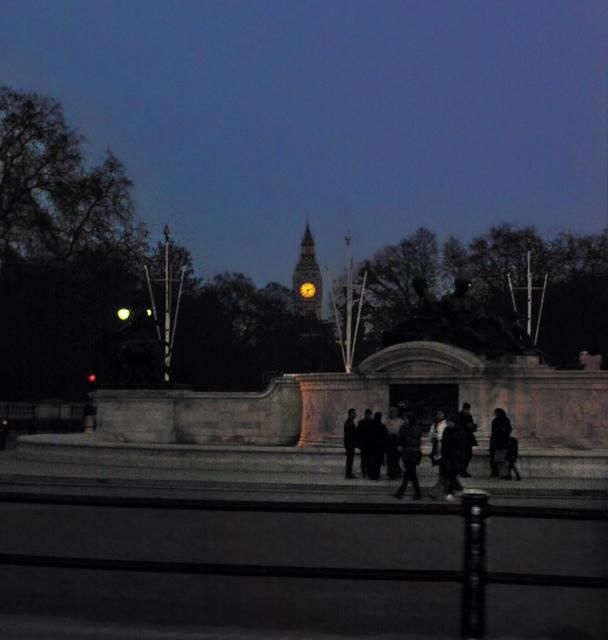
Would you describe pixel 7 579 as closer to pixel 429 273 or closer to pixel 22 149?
pixel 22 149

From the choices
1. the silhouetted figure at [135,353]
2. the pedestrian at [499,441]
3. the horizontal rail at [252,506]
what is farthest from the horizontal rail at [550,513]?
the silhouetted figure at [135,353]

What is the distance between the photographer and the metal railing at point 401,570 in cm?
664

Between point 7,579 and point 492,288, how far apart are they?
7619cm

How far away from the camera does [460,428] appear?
20172 millimetres

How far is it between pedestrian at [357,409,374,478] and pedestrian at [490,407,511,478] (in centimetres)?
234

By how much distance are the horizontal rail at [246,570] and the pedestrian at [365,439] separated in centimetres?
1572

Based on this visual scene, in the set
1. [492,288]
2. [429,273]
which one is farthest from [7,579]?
[429,273]

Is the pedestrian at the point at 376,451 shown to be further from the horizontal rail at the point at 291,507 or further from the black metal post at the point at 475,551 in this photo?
the black metal post at the point at 475,551

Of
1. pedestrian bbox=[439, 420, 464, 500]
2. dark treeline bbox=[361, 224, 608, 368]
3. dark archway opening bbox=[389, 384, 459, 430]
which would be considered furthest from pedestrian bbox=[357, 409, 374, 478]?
dark treeline bbox=[361, 224, 608, 368]

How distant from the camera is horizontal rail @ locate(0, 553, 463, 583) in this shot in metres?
6.70

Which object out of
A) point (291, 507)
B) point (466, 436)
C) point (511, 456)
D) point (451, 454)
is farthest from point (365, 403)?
point (291, 507)

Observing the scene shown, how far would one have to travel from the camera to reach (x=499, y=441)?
22.5 meters

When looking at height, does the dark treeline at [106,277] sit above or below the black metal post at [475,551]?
above

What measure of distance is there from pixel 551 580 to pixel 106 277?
5653 centimetres
